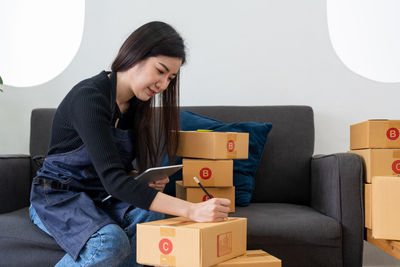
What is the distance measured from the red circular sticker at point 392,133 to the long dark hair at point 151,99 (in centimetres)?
88

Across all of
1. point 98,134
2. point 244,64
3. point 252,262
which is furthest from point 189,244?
point 244,64

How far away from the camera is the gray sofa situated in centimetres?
137

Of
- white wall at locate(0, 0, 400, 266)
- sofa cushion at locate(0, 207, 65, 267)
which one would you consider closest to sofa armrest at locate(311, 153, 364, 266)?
white wall at locate(0, 0, 400, 266)

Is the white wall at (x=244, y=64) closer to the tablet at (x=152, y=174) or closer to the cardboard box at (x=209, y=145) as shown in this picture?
the cardboard box at (x=209, y=145)

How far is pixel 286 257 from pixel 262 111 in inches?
32.4

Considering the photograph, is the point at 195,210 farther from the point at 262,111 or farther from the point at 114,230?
the point at 262,111

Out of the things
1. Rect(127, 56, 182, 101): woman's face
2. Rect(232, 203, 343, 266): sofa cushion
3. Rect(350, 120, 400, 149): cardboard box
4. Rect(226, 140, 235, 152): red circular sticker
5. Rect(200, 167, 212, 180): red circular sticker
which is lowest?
Rect(232, 203, 343, 266): sofa cushion

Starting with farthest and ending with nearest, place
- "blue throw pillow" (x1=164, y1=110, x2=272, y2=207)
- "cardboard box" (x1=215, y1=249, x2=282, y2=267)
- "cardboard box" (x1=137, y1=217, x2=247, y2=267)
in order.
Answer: "blue throw pillow" (x1=164, y1=110, x2=272, y2=207) < "cardboard box" (x1=215, y1=249, x2=282, y2=267) < "cardboard box" (x1=137, y1=217, x2=247, y2=267)

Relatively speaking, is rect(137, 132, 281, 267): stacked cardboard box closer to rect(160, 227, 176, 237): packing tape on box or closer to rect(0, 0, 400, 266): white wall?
rect(160, 227, 176, 237): packing tape on box

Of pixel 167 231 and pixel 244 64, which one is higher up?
pixel 244 64

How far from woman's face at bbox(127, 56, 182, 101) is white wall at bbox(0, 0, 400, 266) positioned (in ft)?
3.22

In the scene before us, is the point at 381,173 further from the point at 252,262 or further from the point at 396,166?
the point at 252,262

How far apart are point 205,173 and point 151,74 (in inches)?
19.9

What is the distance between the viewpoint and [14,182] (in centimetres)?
175
